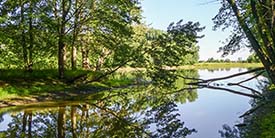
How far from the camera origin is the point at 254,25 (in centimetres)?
1405

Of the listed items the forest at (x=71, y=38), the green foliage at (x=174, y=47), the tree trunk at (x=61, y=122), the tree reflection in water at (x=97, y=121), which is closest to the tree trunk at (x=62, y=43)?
the forest at (x=71, y=38)

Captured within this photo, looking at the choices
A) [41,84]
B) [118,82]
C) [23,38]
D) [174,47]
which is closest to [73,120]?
[174,47]

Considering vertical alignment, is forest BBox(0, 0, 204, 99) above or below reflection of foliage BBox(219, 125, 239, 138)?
above

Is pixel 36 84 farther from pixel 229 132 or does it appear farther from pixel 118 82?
pixel 229 132

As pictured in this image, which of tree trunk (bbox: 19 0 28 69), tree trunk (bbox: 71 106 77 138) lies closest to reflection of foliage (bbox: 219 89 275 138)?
tree trunk (bbox: 71 106 77 138)

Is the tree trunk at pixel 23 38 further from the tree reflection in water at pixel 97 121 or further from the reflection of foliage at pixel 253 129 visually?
the reflection of foliage at pixel 253 129

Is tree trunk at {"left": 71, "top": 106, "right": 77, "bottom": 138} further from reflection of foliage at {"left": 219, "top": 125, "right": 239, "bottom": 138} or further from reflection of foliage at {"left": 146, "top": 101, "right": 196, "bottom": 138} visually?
reflection of foliage at {"left": 219, "top": 125, "right": 239, "bottom": 138}

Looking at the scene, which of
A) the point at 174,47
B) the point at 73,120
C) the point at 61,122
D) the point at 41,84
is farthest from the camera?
the point at 41,84

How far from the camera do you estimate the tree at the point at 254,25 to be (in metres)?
11.1

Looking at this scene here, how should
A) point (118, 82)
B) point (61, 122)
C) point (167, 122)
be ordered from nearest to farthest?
point (61, 122) < point (167, 122) < point (118, 82)

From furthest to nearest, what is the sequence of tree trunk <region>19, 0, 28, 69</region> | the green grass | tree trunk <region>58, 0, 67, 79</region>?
1. tree trunk <region>58, 0, 67, 79</region>
2. tree trunk <region>19, 0, 28, 69</region>
3. the green grass

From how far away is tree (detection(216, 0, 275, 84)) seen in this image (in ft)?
36.6

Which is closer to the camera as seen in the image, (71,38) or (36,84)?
(36,84)

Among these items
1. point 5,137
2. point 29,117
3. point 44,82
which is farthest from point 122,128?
point 44,82
